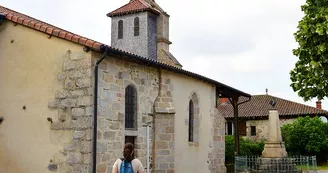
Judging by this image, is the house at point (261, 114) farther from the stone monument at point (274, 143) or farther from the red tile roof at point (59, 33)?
the red tile roof at point (59, 33)

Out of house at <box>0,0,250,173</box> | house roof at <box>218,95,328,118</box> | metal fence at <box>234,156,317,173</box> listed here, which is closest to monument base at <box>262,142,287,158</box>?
metal fence at <box>234,156,317,173</box>

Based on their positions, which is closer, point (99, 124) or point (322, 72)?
point (99, 124)

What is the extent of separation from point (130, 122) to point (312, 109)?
2488 cm

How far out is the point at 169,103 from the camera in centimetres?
1369

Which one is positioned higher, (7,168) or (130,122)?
(130,122)

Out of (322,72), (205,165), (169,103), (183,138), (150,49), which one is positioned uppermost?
(150,49)

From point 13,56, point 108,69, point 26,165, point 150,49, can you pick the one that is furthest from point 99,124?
point 150,49

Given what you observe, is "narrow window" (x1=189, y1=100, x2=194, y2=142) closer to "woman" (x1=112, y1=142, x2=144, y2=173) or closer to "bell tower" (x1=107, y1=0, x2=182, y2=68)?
"woman" (x1=112, y1=142, x2=144, y2=173)

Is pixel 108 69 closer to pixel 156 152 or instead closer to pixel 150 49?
pixel 156 152

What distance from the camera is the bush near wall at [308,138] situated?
92.3ft

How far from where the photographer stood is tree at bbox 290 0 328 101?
1318cm

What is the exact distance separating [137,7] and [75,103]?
2540 centimetres

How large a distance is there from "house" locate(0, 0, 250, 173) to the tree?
14.1 ft

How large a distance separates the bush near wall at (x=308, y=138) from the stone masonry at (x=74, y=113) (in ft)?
70.0
